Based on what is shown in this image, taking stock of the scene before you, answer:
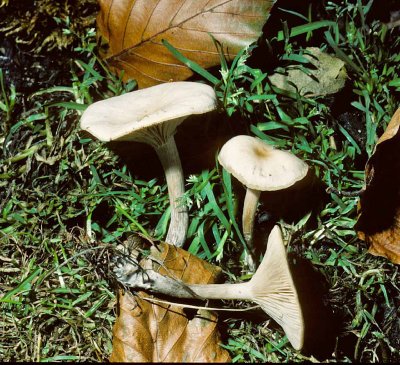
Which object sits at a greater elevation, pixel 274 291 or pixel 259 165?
pixel 259 165

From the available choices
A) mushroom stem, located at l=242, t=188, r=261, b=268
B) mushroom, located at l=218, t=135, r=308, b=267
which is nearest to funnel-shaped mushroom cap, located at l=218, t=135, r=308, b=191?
mushroom, located at l=218, t=135, r=308, b=267

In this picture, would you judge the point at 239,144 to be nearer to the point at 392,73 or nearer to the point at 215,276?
the point at 215,276

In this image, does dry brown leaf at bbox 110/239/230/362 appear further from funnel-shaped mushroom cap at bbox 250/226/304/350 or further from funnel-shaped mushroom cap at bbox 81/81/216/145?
funnel-shaped mushroom cap at bbox 81/81/216/145

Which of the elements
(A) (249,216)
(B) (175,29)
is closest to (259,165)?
(A) (249,216)

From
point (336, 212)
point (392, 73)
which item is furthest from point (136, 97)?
point (392, 73)

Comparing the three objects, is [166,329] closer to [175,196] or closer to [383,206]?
[175,196]

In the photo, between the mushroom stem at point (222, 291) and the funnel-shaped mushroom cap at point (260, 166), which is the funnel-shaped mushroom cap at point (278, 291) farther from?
the funnel-shaped mushroom cap at point (260, 166)
